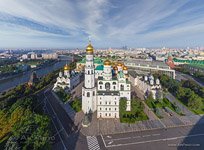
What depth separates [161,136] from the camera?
20672mm

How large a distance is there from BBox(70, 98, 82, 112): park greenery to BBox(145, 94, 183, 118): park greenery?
1088 centimetres

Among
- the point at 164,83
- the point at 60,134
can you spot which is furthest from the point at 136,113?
the point at 164,83

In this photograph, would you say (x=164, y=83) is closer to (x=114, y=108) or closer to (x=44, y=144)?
(x=114, y=108)

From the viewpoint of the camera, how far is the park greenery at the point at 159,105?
27.7 metres

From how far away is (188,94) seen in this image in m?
32.3

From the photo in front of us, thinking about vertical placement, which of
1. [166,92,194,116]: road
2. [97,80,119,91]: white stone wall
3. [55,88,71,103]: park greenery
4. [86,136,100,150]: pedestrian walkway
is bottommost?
[86,136,100,150]: pedestrian walkway

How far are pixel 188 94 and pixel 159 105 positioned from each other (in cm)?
610

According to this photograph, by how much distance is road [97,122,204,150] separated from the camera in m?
18.7

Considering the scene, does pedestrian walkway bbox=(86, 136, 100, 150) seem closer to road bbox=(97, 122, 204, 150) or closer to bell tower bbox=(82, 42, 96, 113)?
road bbox=(97, 122, 204, 150)

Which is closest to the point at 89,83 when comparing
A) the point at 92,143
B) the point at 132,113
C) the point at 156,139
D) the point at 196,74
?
the point at 132,113

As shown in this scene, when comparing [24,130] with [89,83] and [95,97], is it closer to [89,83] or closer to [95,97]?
[89,83]

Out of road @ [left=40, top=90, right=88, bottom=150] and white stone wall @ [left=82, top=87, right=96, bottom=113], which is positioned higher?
white stone wall @ [left=82, top=87, right=96, bottom=113]

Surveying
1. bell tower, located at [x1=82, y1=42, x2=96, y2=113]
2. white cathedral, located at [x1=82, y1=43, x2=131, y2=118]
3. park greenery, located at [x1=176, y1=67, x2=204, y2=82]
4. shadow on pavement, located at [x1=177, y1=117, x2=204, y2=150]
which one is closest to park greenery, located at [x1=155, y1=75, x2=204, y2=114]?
shadow on pavement, located at [x1=177, y1=117, x2=204, y2=150]

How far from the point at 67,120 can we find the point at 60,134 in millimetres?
3790
